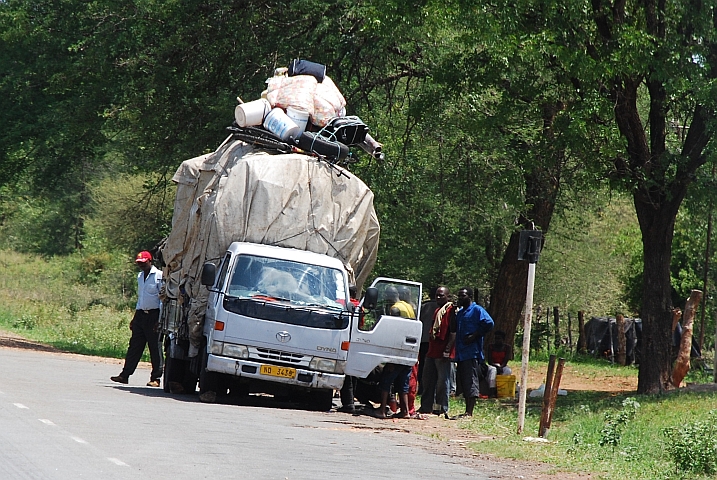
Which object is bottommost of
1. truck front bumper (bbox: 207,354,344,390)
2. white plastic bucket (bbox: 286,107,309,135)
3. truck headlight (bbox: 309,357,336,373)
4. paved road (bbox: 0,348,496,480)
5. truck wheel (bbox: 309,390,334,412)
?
paved road (bbox: 0,348,496,480)

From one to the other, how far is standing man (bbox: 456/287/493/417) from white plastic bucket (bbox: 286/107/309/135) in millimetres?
3531

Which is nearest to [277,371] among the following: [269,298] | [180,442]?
[269,298]

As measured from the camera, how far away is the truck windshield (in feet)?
51.5

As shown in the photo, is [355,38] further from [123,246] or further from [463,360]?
[123,246]

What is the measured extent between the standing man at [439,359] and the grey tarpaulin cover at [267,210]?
4.78 ft

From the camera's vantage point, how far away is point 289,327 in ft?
50.8

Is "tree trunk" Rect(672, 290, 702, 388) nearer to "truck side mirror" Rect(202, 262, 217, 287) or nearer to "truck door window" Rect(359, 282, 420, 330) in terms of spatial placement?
"truck door window" Rect(359, 282, 420, 330)

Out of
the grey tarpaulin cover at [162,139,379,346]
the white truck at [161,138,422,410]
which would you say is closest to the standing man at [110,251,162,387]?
the white truck at [161,138,422,410]

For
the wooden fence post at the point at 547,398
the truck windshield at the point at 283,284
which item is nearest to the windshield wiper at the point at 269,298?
the truck windshield at the point at 283,284

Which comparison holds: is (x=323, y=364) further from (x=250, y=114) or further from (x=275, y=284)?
(x=250, y=114)

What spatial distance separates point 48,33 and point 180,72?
5.10 metres

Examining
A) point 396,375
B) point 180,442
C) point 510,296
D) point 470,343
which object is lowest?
point 180,442

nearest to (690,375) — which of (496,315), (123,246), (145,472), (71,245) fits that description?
(496,315)

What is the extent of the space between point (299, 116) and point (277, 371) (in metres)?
4.28
